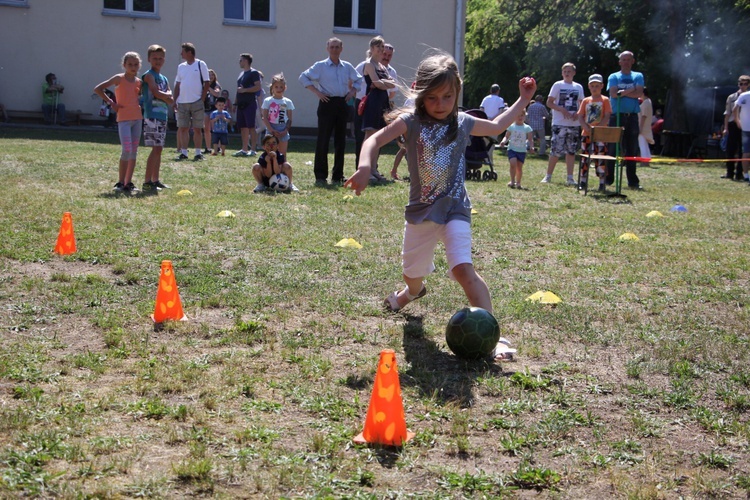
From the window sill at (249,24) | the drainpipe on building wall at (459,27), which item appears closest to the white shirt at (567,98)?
the drainpipe on building wall at (459,27)

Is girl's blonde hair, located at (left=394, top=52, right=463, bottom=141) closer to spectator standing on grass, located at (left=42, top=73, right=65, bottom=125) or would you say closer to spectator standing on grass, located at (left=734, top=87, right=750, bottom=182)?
spectator standing on grass, located at (left=734, top=87, right=750, bottom=182)

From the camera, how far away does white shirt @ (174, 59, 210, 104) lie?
1581cm

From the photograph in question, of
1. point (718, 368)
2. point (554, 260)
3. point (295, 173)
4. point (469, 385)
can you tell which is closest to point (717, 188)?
point (295, 173)

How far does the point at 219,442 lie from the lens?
370 cm

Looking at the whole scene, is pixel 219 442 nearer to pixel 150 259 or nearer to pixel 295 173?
pixel 150 259

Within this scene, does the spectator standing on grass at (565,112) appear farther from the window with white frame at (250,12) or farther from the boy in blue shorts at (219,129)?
the window with white frame at (250,12)

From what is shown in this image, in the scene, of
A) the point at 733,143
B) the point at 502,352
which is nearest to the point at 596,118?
the point at 733,143

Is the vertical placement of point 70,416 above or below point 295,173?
below

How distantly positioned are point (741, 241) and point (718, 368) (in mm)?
5176

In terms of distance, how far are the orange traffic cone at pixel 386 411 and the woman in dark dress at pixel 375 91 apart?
31.1ft

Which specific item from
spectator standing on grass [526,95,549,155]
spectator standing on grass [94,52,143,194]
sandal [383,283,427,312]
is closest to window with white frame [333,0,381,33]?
spectator standing on grass [526,95,549,155]

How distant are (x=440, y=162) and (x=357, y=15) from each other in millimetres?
23390

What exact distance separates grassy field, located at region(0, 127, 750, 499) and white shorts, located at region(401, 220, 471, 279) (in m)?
0.45

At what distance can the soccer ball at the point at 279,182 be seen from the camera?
40.2 feet
